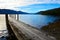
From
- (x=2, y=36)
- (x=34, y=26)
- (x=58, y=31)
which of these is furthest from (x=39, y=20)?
(x=2, y=36)

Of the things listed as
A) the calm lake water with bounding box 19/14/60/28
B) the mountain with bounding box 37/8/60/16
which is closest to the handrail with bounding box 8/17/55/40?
the calm lake water with bounding box 19/14/60/28

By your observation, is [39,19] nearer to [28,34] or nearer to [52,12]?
[52,12]

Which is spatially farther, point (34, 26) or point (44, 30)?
point (34, 26)

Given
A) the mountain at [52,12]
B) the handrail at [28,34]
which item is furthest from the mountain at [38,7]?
the handrail at [28,34]

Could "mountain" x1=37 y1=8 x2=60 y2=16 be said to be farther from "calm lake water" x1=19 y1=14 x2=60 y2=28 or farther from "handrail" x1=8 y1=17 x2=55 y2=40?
"handrail" x1=8 y1=17 x2=55 y2=40

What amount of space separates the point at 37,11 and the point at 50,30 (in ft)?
1.06

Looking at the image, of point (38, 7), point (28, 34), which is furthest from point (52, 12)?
point (28, 34)

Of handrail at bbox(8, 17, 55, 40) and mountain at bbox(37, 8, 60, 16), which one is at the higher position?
mountain at bbox(37, 8, 60, 16)

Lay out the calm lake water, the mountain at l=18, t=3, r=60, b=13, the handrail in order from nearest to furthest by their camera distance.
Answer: the handrail → the mountain at l=18, t=3, r=60, b=13 → the calm lake water

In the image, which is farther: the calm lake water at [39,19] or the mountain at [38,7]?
the calm lake water at [39,19]

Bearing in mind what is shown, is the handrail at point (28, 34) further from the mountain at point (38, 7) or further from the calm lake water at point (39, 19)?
the mountain at point (38, 7)

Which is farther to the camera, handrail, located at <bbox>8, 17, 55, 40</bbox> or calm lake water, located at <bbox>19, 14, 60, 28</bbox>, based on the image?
calm lake water, located at <bbox>19, 14, 60, 28</bbox>

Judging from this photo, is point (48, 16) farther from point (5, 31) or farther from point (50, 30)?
point (5, 31)

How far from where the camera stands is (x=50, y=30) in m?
1.76
